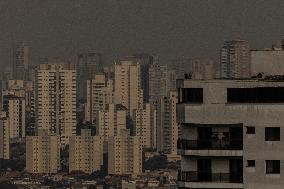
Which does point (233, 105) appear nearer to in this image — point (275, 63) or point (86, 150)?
point (275, 63)

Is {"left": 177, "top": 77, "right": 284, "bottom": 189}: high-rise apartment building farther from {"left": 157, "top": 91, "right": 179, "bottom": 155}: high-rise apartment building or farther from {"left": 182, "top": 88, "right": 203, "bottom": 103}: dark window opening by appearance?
{"left": 157, "top": 91, "right": 179, "bottom": 155}: high-rise apartment building

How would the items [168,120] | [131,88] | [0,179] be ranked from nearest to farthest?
Answer: 1. [0,179]
2. [168,120]
3. [131,88]

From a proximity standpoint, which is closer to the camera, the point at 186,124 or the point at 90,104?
the point at 186,124


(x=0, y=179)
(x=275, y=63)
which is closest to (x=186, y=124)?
(x=275, y=63)

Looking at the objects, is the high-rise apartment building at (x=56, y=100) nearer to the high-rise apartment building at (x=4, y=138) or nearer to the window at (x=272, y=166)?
the high-rise apartment building at (x=4, y=138)

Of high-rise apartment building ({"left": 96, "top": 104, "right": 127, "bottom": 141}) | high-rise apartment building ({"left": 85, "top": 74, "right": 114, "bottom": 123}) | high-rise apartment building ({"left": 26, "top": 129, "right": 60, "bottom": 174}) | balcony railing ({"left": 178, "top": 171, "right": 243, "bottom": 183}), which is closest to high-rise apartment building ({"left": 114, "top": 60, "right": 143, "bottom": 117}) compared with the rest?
high-rise apartment building ({"left": 85, "top": 74, "right": 114, "bottom": 123})

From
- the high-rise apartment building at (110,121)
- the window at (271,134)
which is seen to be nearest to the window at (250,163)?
the window at (271,134)

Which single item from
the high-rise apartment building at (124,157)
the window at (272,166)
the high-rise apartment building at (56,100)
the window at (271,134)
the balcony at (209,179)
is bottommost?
the high-rise apartment building at (124,157)
